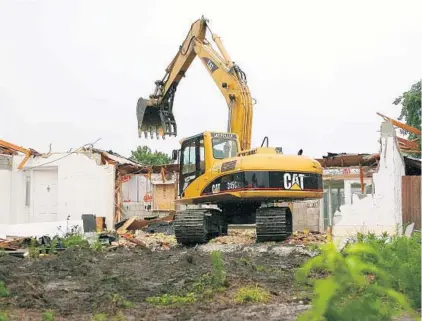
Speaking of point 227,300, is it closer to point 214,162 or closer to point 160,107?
point 214,162

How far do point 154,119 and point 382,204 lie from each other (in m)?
10.4

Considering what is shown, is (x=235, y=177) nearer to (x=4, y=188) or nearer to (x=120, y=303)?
(x=120, y=303)

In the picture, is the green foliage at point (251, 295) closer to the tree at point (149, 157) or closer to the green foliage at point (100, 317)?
the green foliage at point (100, 317)

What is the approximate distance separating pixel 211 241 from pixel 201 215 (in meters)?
0.95

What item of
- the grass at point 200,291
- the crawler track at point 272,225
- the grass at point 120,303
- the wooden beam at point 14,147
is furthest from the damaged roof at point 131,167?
the grass at point 120,303

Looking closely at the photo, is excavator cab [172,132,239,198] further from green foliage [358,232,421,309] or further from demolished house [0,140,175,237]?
demolished house [0,140,175,237]

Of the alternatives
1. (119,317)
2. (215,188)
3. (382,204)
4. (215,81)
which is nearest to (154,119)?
(215,81)

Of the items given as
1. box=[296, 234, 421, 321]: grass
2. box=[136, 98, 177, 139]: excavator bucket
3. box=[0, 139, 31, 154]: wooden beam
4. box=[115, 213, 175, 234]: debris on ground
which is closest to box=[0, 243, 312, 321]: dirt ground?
box=[296, 234, 421, 321]: grass

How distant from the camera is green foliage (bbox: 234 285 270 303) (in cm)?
708

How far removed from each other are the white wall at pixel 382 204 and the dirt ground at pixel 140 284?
180 centimetres

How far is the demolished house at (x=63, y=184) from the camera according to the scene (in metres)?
25.3

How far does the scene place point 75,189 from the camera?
1007 inches

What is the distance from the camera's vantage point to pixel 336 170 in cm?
2352

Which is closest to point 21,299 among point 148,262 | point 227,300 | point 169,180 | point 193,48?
point 227,300
